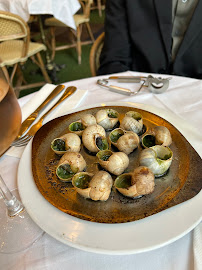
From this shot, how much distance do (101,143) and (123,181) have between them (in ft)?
0.32

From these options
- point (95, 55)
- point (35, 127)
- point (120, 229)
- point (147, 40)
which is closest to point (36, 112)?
point (35, 127)

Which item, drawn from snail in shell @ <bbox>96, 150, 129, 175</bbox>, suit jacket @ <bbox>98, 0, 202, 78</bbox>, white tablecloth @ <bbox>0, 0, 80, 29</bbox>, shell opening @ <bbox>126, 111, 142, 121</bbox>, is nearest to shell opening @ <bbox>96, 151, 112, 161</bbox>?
snail in shell @ <bbox>96, 150, 129, 175</bbox>

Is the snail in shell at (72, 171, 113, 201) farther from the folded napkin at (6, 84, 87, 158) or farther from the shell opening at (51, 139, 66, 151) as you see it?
the folded napkin at (6, 84, 87, 158)

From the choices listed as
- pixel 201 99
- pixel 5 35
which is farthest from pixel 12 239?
pixel 5 35

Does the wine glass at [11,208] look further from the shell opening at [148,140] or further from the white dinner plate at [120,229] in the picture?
the shell opening at [148,140]

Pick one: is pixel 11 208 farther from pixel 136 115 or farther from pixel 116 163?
pixel 136 115

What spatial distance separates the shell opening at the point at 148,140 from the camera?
0.41m

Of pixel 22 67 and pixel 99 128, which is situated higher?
pixel 99 128

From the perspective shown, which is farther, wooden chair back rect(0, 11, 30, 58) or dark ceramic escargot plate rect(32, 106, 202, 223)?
wooden chair back rect(0, 11, 30, 58)

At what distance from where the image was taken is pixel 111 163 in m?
0.35

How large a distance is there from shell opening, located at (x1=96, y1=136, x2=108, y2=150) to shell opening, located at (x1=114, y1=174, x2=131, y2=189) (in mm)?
87

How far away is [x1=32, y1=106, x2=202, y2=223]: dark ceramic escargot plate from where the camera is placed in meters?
0.31

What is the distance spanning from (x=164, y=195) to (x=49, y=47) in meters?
2.70

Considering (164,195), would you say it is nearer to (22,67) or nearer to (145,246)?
(145,246)
